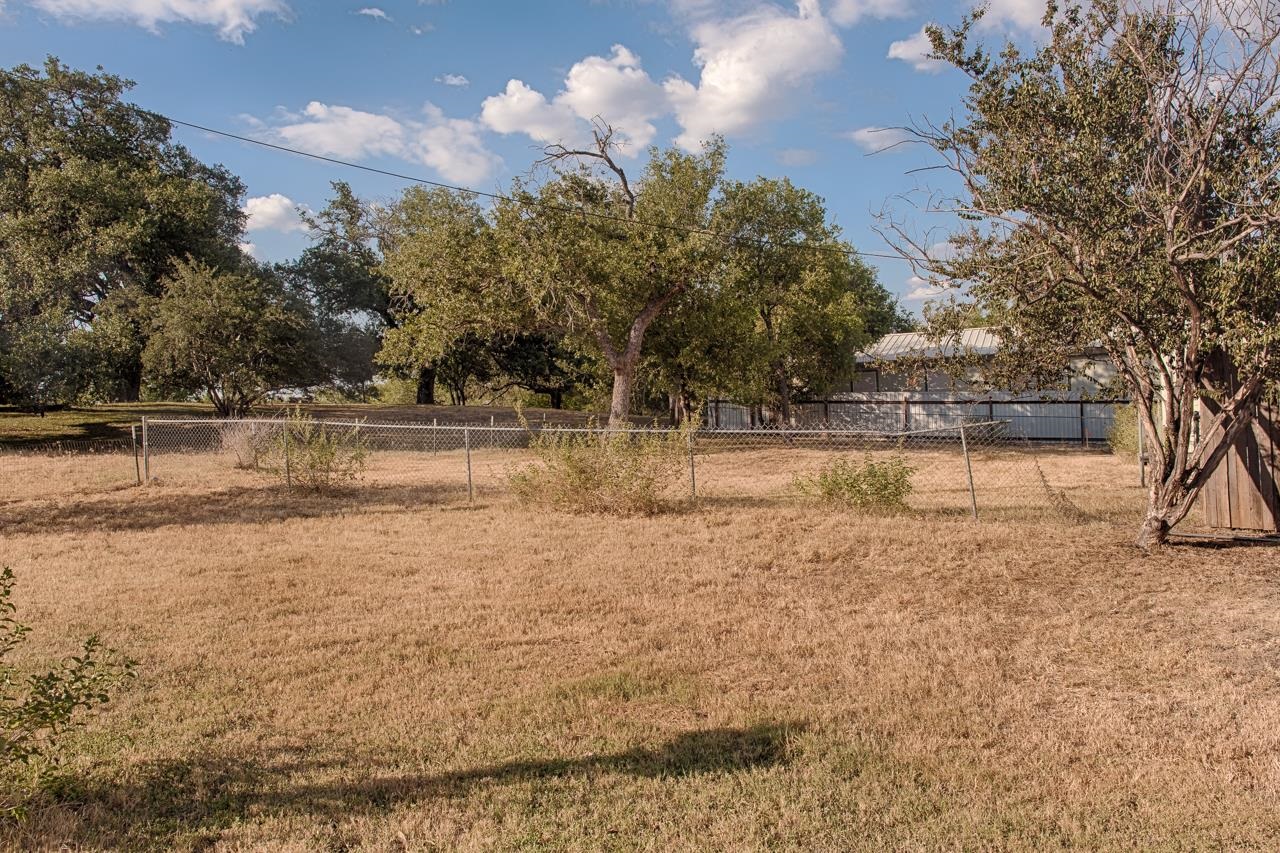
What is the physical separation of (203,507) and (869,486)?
Answer: 9.44 meters

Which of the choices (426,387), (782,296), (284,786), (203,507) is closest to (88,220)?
(426,387)

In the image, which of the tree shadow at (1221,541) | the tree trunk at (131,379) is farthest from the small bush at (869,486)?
the tree trunk at (131,379)

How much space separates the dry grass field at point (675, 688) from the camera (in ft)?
11.6

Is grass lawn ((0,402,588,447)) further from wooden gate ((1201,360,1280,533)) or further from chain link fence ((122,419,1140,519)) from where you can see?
wooden gate ((1201,360,1280,533))

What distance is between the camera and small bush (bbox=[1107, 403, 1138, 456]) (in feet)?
60.0

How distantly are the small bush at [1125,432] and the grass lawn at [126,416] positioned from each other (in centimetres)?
1716

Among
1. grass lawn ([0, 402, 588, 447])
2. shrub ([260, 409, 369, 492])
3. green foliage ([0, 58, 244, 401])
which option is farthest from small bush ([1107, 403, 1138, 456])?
green foliage ([0, 58, 244, 401])

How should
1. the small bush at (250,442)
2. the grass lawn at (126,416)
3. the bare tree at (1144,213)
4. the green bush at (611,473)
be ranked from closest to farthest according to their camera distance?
the bare tree at (1144,213) → the green bush at (611,473) → the small bush at (250,442) → the grass lawn at (126,416)

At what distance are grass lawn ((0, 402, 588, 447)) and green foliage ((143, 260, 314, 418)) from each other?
1.58m

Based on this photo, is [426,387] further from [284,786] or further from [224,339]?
[284,786]

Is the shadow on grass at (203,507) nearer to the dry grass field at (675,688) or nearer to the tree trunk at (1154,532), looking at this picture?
the dry grass field at (675,688)

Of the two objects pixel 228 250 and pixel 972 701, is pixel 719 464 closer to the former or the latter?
pixel 972 701

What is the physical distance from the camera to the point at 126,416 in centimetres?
2716

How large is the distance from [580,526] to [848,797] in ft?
22.8
